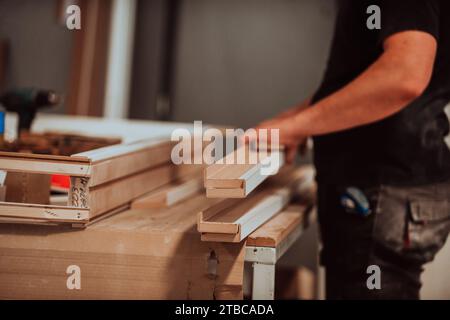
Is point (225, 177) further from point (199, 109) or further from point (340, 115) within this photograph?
point (199, 109)

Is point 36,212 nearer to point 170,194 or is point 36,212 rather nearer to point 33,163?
point 33,163

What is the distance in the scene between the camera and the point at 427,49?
117cm

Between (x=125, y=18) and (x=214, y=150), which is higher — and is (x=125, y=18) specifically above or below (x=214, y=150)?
above

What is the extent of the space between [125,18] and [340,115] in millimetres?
2413

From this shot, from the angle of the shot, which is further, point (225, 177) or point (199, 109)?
point (199, 109)

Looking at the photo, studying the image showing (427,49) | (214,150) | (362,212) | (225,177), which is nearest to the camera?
(225,177)

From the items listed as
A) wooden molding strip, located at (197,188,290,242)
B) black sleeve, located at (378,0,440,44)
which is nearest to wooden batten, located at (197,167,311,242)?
wooden molding strip, located at (197,188,290,242)

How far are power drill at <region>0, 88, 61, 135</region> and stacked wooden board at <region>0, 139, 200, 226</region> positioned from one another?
484 millimetres

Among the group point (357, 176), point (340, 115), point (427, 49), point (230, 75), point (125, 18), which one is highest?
point (125, 18)

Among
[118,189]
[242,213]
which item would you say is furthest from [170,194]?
[242,213]

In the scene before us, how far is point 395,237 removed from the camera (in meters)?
1.29

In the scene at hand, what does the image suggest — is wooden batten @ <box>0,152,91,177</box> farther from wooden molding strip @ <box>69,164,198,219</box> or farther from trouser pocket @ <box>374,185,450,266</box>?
trouser pocket @ <box>374,185,450,266</box>

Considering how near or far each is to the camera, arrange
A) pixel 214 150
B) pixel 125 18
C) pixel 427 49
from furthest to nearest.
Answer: pixel 125 18 < pixel 214 150 < pixel 427 49
